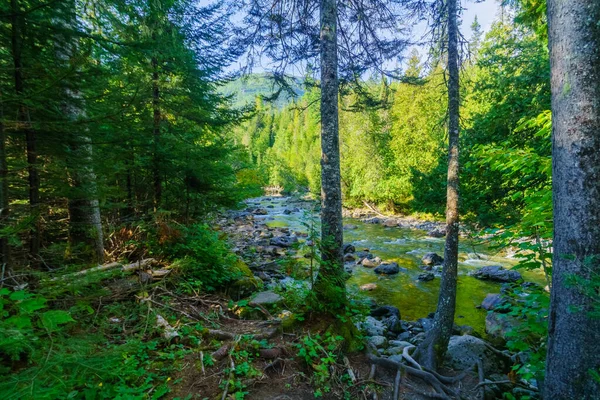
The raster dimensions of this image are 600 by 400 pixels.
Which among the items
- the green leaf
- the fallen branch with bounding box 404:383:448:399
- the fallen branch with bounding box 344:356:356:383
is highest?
the green leaf

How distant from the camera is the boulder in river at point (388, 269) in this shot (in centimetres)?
1085

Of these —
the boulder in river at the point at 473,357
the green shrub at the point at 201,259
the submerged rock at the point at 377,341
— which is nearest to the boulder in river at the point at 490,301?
the boulder in river at the point at 473,357

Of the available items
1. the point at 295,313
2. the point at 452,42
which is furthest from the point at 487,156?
the point at 295,313

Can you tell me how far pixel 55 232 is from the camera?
16.7 feet

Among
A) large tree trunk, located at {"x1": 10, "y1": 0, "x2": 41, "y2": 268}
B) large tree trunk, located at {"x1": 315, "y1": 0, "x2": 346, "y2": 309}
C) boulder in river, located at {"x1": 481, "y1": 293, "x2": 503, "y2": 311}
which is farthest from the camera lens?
boulder in river, located at {"x1": 481, "y1": 293, "x2": 503, "y2": 311}

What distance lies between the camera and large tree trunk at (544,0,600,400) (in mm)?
2277

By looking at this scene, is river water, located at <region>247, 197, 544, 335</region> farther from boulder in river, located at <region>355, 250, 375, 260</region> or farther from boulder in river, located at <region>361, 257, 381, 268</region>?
boulder in river, located at <region>355, 250, 375, 260</region>

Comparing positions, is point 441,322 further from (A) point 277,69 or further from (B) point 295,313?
(A) point 277,69

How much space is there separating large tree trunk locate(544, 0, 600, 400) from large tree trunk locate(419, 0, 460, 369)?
239cm

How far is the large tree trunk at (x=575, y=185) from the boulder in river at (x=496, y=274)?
850 centimetres

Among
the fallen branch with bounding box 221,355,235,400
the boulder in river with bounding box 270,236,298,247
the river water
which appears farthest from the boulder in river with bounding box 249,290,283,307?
the boulder in river with bounding box 270,236,298,247

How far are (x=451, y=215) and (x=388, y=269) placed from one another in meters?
6.49

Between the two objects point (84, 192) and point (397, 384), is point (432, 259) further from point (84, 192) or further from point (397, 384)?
point (84, 192)

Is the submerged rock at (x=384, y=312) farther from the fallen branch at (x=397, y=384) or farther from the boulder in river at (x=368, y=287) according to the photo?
the fallen branch at (x=397, y=384)
